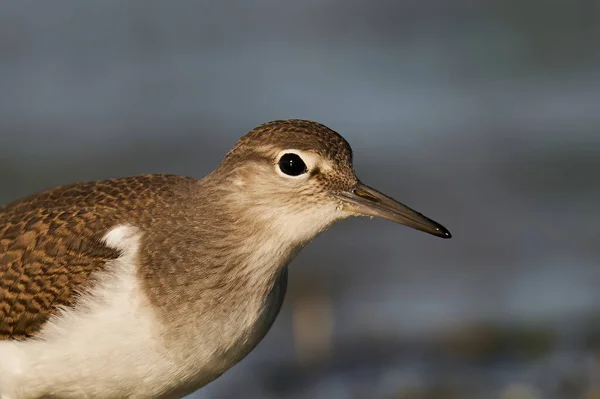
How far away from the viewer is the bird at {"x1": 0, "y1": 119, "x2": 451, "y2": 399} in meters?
7.17

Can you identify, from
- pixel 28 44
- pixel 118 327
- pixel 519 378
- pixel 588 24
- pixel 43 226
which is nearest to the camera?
pixel 118 327

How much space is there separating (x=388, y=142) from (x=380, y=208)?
8155 millimetres

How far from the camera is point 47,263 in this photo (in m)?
7.48

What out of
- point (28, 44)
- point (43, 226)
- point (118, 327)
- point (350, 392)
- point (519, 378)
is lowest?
point (118, 327)

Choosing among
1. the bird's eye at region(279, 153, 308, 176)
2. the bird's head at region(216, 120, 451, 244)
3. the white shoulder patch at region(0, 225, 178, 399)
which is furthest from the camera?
the bird's eye at region(279, 153, 308, 176)

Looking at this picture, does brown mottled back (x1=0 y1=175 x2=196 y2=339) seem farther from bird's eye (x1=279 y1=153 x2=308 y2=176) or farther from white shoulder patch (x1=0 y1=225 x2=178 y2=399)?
bird's eye (x1=279 y1=153 x2=308 y2=176)

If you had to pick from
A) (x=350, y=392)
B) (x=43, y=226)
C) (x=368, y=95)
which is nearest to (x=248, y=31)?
(x=368, y=95)

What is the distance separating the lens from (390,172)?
1535 cm

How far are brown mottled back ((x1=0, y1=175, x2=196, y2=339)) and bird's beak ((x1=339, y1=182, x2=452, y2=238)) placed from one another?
51.4 inches

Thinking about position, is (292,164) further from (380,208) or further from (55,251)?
(55,251)

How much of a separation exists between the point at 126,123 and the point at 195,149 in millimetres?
1424

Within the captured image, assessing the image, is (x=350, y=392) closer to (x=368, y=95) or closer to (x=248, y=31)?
(x=368, y=95)

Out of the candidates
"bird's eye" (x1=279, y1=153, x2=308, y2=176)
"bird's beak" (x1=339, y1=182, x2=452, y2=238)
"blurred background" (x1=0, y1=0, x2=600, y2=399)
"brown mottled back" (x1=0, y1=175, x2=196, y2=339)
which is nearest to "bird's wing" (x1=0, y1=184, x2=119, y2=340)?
"brown mottled back" (x1=0, y1=175, x2=196, y2=339)

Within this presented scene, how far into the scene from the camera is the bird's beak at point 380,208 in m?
7.52
